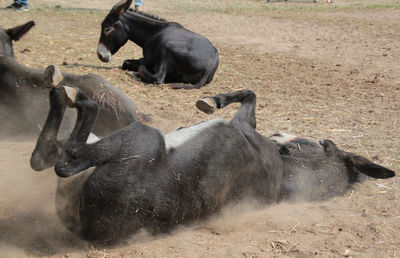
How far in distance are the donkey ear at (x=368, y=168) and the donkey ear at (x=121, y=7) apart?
597 cm

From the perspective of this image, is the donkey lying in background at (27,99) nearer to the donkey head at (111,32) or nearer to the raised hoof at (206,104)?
the raised hoof at (206,104)

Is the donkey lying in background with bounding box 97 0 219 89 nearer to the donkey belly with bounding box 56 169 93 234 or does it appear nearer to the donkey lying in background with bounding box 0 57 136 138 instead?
the donkey lying in background with bounding box 0 57 136 138

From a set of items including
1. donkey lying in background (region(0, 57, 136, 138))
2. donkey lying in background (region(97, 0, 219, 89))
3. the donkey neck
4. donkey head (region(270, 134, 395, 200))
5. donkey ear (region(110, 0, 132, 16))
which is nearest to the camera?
donkey head (region(270, 134, 395, 200))

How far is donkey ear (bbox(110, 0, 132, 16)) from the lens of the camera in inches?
367

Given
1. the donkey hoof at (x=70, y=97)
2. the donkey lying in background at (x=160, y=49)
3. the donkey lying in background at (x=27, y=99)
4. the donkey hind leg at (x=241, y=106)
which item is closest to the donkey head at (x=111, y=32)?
the donkey lying in background at (x=160, y=49)

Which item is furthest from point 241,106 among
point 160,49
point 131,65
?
point 131,65

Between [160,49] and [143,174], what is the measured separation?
240 inches

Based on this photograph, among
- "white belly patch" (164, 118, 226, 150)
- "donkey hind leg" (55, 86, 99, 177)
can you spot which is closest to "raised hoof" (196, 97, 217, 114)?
"white belly patch" (164, 118, 226, 150)

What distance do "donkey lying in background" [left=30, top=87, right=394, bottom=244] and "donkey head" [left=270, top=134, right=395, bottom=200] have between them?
0.68 metres

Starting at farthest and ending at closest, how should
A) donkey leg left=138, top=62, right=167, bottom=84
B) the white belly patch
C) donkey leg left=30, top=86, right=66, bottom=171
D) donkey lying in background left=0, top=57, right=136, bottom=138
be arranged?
donkey leg left=138, top=62, right=167, bottom=84 < donkey lying in background left=0, top=57, right=136, bottom=138 < the white belly patch < donkey leg left=30, top=86, right=66, bottom=171

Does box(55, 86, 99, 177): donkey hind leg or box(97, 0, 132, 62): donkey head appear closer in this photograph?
box(55, 86, 99, 177): donkey hind leg

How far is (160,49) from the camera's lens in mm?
9242

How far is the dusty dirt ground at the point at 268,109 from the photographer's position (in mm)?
3621

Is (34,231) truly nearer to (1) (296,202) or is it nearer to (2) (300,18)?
(1) (296,202)
